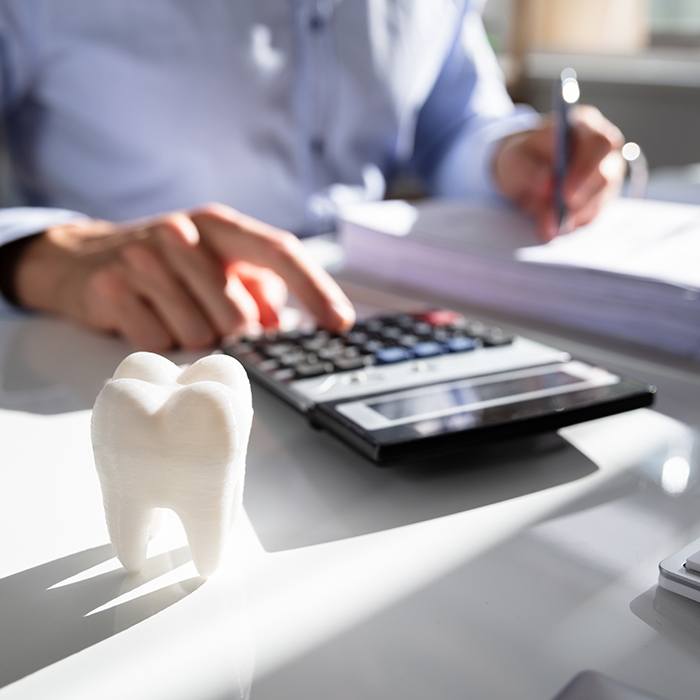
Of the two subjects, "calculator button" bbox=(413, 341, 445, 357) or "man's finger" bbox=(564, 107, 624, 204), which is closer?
"calculator button" bbox=(413, 341, 445, 357)

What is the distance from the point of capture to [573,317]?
56 centimetres

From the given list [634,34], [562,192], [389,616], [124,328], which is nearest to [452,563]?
[389,616]

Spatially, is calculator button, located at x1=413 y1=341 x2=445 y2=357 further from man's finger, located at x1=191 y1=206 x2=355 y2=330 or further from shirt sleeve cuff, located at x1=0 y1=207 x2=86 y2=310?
shirt sleeve cuff, located at x1=0 y1=207 x2=86 y2=310

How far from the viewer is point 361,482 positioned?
349 millimetres

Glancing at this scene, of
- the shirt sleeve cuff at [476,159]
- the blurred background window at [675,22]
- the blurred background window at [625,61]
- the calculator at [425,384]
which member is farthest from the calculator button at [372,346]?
the blurred background window at [675,22]

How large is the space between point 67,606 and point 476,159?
0.79m

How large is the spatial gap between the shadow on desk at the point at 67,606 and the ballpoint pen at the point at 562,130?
467 mm

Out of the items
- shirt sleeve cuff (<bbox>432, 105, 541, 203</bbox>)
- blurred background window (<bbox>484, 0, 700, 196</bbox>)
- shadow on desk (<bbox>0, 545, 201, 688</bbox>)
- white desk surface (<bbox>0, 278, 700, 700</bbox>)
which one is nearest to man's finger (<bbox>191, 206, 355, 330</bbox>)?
white desk surface (<bbox>0, 278, 700, 700</bbox>)

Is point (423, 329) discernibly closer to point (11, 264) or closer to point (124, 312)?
point (124, 312)

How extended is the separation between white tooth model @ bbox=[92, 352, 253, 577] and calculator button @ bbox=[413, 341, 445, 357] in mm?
184

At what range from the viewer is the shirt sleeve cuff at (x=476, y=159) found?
3.02 feet

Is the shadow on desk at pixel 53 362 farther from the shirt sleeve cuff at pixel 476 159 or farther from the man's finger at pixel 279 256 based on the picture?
the shirt sleeve cuff at pixel 476 159

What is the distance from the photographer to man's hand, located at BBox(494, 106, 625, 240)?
692 millimetres

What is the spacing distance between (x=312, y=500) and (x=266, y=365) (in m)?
0.12
